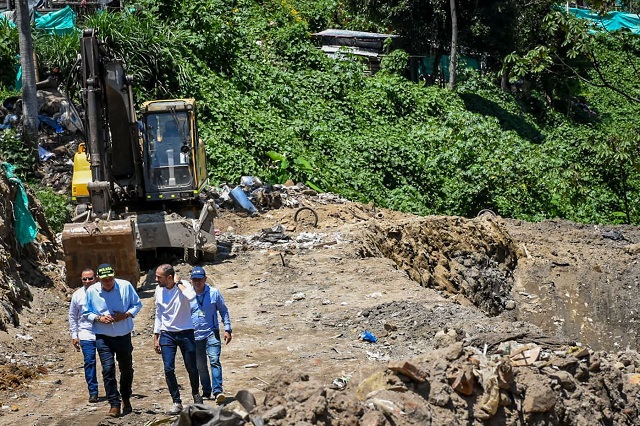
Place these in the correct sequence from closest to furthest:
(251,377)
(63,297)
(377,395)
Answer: (377,395) < (251,377) < (63,297)

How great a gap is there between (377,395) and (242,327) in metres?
5.90

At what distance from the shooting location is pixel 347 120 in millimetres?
32656

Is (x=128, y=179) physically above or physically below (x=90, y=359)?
above

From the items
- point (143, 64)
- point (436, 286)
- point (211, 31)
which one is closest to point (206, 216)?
point (436, 286)

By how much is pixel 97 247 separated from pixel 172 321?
581cm

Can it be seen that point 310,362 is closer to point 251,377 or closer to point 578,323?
point 251,377

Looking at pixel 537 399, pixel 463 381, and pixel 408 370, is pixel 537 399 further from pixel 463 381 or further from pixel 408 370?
pixel 408 370

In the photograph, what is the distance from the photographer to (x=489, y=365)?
9.00m

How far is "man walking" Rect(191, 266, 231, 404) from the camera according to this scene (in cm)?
931

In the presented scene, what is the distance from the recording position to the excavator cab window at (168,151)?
17.6m

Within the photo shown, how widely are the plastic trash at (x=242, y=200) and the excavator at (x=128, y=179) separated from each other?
4.05m

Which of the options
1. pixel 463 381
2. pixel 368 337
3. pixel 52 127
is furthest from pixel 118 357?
pixel 52 127

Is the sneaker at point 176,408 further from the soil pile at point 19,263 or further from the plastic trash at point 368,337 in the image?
the plastic trash at point 368,337

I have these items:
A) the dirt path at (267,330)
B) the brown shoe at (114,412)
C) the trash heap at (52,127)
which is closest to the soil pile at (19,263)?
the dirt path at (267,330)
